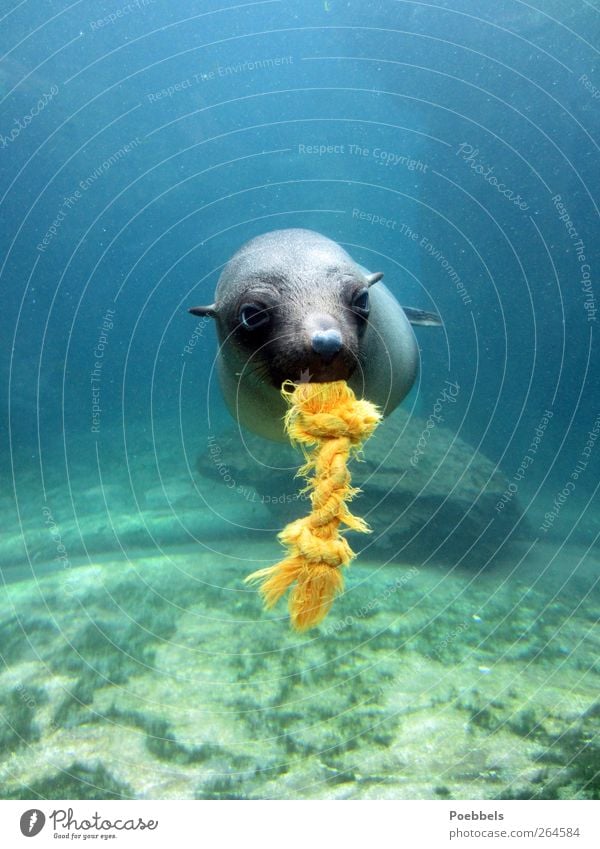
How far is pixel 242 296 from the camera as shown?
290 cm

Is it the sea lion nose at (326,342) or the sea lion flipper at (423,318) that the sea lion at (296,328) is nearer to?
the sea lion nose at (326,342)

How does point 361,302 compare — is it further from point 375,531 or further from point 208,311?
point 375,531

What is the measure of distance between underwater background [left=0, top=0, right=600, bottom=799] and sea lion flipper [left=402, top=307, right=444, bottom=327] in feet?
4.56

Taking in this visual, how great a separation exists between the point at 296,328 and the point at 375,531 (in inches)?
198

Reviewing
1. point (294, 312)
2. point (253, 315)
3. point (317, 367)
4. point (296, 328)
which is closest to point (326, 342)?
point (317, 367)

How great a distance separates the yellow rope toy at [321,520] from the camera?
6.89 ft

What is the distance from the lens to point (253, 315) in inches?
107

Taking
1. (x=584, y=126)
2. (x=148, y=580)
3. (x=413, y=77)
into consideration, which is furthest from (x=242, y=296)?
(x=413, y=77)

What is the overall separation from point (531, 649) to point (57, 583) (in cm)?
550

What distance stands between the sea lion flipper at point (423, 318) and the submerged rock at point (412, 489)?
Answer: 2357 mm

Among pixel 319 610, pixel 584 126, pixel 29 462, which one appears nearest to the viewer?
pixel 319 610

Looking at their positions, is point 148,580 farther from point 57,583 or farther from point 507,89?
point 507,89

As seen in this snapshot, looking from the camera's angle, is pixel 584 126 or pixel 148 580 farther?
pixel 584 126
